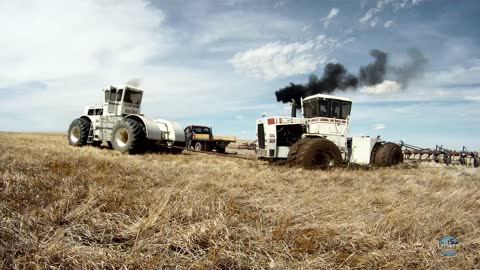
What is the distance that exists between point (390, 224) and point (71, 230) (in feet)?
10.8

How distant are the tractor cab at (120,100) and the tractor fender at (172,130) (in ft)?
5.57

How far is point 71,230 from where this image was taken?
10.2ft

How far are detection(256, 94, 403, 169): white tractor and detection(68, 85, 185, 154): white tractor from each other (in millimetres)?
4738

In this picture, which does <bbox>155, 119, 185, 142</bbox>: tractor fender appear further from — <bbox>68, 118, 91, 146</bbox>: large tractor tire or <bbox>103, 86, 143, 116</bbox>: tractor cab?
<bbox>68, 118, 91, 146</bbox>: large tractor tire

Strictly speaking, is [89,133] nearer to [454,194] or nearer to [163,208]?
[163,208]

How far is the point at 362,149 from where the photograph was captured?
1234cm

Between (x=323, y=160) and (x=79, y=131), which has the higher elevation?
(x=79, y=131)

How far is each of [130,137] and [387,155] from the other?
9.69 metres

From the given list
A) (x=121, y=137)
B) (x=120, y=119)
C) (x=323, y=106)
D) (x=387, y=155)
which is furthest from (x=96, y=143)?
(x=387, y=155)

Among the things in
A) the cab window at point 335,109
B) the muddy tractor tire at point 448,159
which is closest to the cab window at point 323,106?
the cab window at point 335,109

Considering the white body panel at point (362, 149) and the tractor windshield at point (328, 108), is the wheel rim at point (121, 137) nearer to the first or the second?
the tractor windshield at point (328, 108)

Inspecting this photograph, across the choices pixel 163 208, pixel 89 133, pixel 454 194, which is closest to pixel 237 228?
pixel 163 208

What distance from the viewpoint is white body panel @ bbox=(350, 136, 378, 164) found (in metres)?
12.3

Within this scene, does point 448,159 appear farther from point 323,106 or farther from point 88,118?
point 88,118
